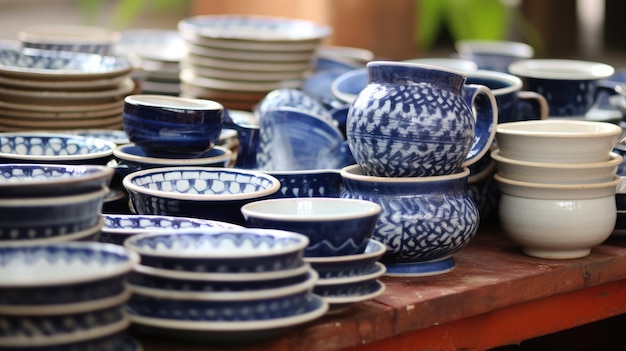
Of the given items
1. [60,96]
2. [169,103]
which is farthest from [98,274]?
[60,96]

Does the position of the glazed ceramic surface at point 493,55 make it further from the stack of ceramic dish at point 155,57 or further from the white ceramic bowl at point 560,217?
the white ceramic bowl at point 560,217

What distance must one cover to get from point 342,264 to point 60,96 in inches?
34.4

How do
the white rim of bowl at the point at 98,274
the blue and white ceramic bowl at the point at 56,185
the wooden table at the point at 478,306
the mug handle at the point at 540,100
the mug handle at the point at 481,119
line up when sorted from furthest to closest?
the mug handle at the point at 540,100 → the mug handle at the point at 481,119 → the wooden table at the point at 478,306 → the blue and white ceramic bowl at the point at 56,185 → the white rim of bowl at the point at 98,274

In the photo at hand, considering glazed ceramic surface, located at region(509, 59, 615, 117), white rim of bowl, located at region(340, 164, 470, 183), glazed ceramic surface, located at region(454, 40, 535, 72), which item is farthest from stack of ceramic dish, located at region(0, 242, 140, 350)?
glazed ceramic surface, located at region(454, 40, 535, 72)

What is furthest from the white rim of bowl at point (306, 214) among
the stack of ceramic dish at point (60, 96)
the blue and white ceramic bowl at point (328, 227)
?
the stack of ceramic dish at point (60, 96)

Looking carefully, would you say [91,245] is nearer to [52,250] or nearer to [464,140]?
[52,250]

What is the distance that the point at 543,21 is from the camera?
18.2ft

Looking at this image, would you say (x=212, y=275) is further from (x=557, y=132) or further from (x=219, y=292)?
(x=557, y=132)

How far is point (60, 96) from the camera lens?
1895mm

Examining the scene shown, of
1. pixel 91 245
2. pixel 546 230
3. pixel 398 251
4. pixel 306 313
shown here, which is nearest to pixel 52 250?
pixel 91 245

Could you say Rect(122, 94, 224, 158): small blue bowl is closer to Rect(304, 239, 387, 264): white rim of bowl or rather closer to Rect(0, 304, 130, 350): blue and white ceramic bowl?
Rect(304, 239, 387, 264): white rim of bowl

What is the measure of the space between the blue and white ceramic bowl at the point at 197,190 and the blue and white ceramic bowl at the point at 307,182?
0.25 ft

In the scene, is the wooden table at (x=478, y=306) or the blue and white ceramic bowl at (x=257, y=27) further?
the blue and white ceramic bowl at (x=257, y=27)

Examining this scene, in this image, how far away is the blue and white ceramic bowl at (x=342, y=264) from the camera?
4.06 feet
